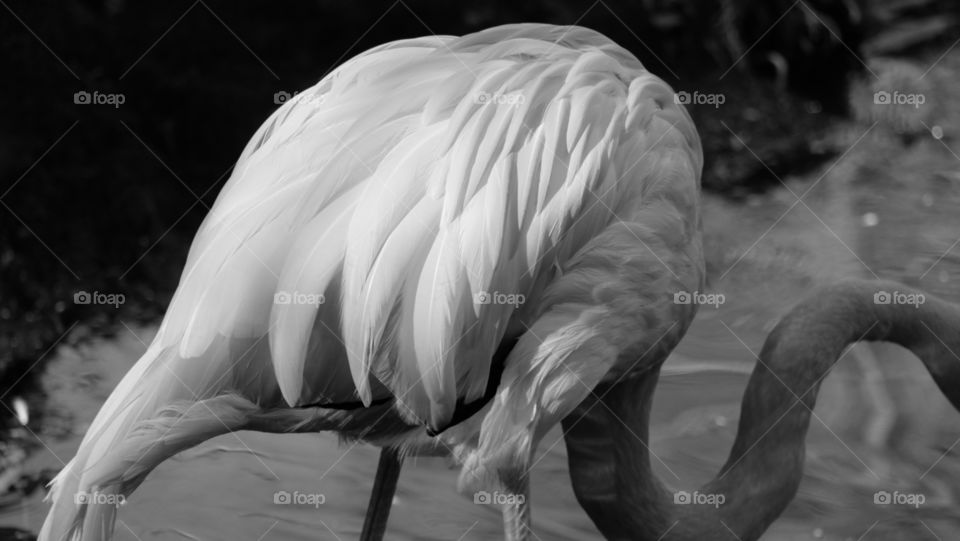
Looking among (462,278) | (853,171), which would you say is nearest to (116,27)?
(853,171)

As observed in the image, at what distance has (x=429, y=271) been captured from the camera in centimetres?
261

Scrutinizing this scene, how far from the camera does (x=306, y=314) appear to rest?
258 cm

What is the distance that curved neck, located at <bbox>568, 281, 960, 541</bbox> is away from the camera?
304 cm

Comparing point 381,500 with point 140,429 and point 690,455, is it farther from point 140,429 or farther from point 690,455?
point 690,455
